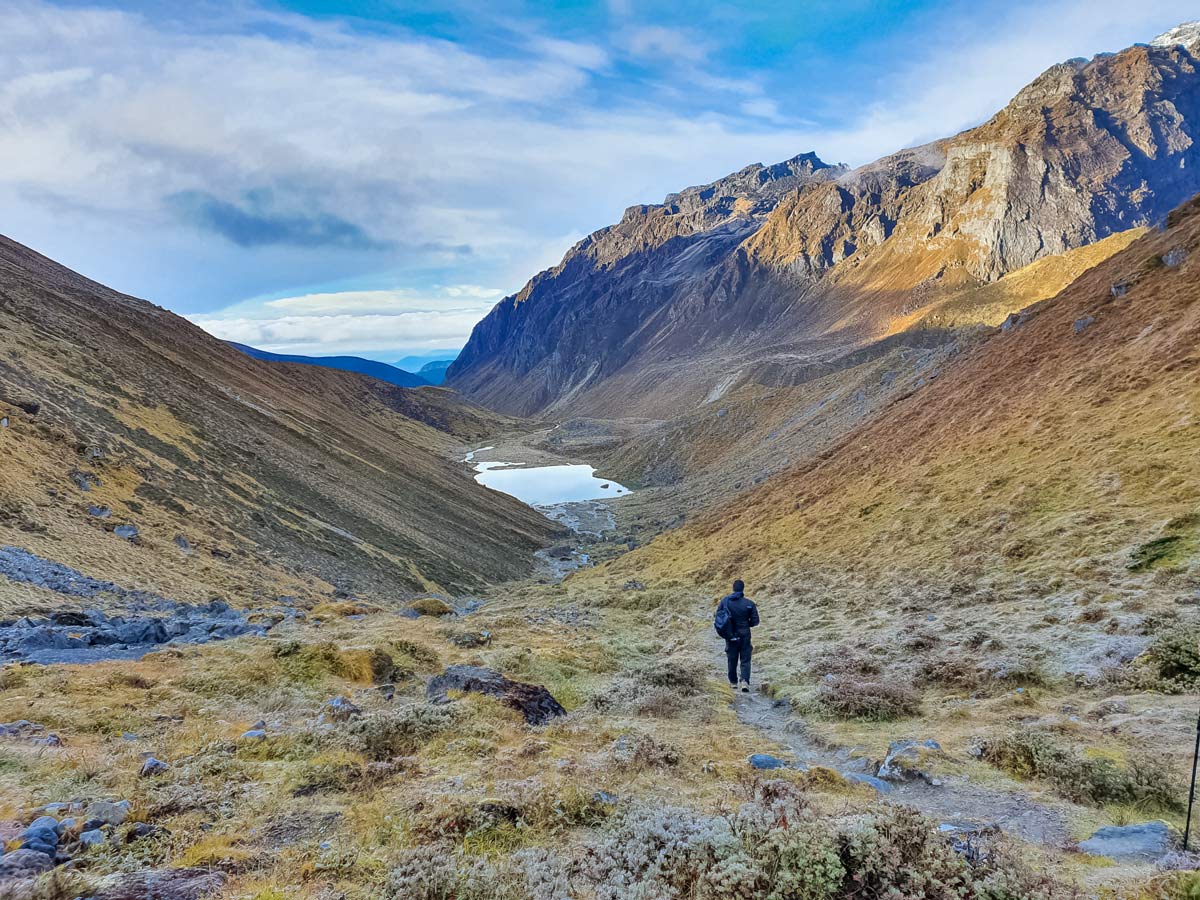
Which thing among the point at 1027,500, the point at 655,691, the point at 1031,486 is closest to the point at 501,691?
the point at 655,691

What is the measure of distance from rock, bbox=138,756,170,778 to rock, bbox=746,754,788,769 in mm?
6930

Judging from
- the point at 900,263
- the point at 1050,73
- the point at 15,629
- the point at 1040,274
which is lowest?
the point at 15,629

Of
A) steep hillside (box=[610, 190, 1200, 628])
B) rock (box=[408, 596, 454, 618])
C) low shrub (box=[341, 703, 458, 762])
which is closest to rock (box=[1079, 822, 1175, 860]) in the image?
steep hillside (box=[610, 190, 1200, 628])

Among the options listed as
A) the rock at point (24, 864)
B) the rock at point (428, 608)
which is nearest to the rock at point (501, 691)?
the rock at point (24, 864)

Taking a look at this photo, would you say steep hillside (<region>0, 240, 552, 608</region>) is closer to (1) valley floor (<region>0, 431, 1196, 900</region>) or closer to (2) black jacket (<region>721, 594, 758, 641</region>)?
(1) valley floor (<region>0, 431, 1196, 900</region>)

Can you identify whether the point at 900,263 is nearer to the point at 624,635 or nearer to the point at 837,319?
the point at 837,319

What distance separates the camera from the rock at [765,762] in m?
7.66

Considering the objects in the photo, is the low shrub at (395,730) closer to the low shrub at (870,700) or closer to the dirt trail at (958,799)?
the dirt trail at (958,799)

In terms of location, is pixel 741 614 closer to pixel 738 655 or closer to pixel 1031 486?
pixel 738 655

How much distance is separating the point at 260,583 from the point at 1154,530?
2538 centimetres

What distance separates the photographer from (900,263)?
179 meters

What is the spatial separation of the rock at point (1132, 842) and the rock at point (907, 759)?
1906mm

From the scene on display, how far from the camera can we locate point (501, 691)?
10367mm

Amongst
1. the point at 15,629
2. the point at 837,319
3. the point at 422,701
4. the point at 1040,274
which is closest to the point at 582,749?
the point at 422,701
